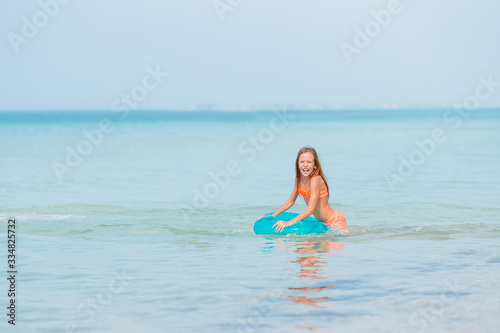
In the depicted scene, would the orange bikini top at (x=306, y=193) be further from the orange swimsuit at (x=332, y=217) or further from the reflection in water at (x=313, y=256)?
the reflection in water at (x=313, y=256)

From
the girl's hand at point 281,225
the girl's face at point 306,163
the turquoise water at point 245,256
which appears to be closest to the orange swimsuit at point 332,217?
the turquoise water at point 245,256

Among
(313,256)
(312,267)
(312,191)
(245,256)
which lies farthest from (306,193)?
(312,267)

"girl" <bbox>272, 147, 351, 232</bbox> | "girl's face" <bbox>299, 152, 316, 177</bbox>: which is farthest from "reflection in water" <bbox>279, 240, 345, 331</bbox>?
"girl's face" <bbox>299, 152, 316, 177</bbox>

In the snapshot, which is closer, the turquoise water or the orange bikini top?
the turquoise water

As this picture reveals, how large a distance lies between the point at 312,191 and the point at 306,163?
0.40 meters

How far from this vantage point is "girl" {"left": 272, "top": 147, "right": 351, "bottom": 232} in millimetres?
9430

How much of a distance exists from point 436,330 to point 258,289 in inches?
76.4

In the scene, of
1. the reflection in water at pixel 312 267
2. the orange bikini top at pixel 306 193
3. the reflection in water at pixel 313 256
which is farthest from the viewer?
the orange bikini top at pixel 306 193

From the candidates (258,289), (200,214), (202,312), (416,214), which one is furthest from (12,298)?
(416,214)

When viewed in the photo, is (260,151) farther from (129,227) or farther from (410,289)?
(410,289)

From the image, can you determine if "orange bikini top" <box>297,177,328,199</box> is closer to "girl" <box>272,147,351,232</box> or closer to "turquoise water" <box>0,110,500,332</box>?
"girl" <box>272,147,351,232</box>

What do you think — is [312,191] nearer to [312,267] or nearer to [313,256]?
[313,256]

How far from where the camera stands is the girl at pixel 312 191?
943 centimetres

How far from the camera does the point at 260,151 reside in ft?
91.7
